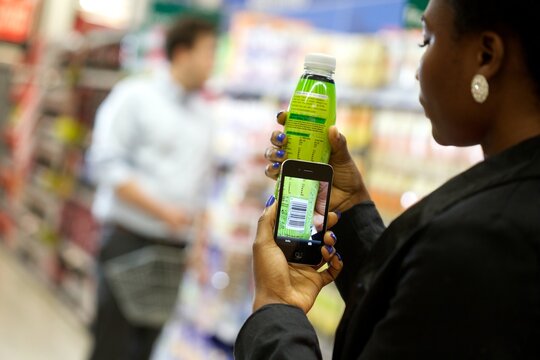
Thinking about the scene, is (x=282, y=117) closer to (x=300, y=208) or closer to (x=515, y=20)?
(x=300, y=208)

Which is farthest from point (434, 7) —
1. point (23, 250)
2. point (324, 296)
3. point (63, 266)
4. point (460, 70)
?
point (23, 250)

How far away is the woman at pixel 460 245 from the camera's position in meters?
0.91

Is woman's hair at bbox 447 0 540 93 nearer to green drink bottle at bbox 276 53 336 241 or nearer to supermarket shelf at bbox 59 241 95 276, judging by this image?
green drink bottle at bbox 276 53 336 241

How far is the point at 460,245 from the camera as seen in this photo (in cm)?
92

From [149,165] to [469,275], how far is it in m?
2.71

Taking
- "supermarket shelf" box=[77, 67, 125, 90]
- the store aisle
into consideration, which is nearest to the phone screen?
the store aisle

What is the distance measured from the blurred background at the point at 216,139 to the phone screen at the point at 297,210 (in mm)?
1071

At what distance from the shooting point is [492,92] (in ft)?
3.32

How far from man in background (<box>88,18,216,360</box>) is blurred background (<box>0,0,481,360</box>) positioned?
0.43m

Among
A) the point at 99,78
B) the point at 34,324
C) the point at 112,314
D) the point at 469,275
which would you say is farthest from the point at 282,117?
the point at 99,78

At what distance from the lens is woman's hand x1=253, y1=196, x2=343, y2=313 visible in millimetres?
1160

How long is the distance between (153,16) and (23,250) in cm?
363

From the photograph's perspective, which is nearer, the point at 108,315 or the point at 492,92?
the point at 492,92

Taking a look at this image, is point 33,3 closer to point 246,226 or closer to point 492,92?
point 246,226
